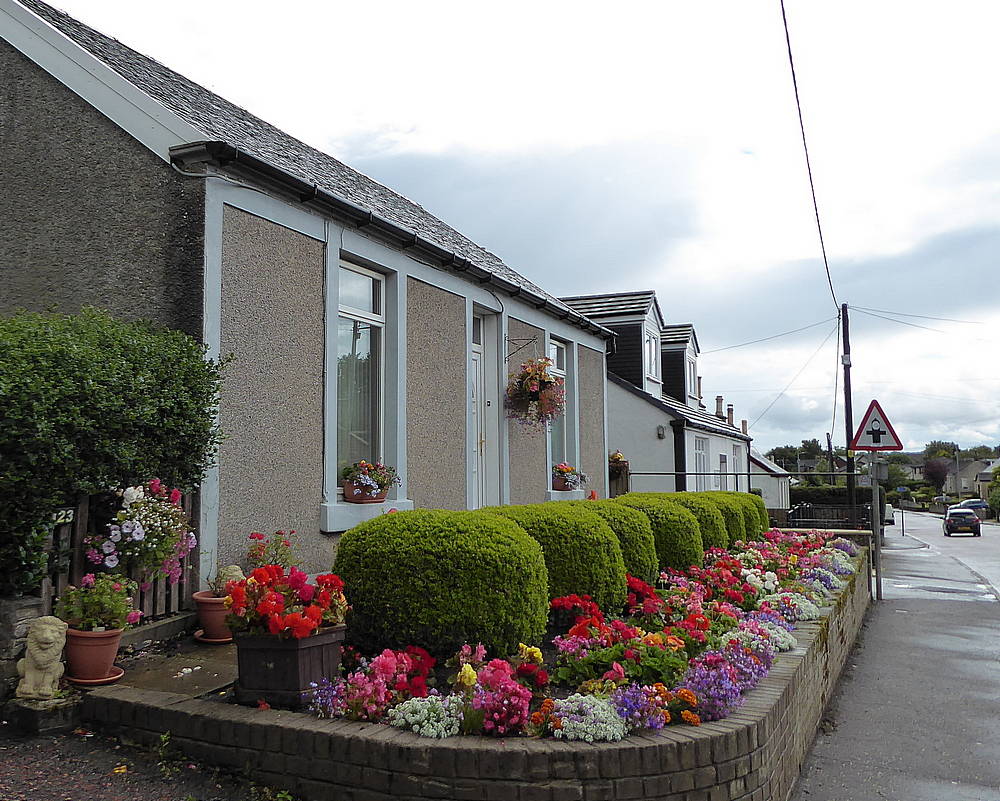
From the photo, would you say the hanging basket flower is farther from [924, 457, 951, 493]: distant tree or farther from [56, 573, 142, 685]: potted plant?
[924, 457, 951, 493]: distant tree

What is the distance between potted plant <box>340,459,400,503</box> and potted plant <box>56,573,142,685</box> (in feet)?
10.3

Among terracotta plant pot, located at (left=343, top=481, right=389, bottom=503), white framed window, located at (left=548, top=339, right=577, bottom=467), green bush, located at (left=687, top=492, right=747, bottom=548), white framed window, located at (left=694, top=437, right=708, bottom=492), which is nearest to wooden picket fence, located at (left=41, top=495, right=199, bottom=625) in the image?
terracotta plant pot, located at (left=343, top=481, right=389, bottom=503)

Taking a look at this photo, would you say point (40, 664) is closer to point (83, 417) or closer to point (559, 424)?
point (83, 417)

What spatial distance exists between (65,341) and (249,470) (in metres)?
2.10

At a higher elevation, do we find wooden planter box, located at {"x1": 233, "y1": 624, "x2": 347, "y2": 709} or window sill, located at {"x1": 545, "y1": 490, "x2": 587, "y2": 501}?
window sill, located at {"x1": 545, "y1": 490, "x2": 587, "y2": 501}

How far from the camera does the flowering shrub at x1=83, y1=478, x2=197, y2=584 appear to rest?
5051 millimetres

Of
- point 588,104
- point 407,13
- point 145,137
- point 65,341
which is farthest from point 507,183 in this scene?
point 65,341

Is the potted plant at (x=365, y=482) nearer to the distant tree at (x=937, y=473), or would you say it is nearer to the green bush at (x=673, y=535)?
the green bush at (x=673, y=535)

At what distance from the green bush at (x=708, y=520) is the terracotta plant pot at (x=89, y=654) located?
22.2 feet

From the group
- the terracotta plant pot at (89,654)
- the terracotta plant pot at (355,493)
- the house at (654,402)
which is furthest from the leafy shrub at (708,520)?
the house at (654,402)

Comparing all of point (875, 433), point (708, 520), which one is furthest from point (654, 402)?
point (708, 520)

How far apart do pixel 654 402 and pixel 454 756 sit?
2021 cm

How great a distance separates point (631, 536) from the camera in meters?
7.34

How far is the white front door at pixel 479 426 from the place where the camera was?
11.2m
